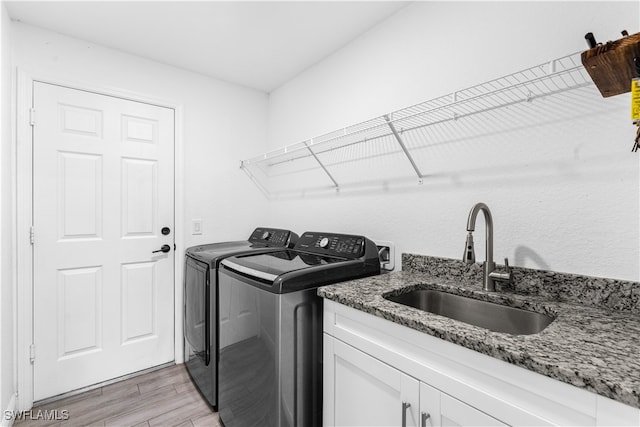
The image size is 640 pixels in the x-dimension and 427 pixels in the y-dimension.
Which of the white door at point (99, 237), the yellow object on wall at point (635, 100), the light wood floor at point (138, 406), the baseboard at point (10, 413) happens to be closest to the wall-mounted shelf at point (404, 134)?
the yellow object on wall at point (635, 100)

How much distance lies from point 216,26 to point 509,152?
72.3 inches

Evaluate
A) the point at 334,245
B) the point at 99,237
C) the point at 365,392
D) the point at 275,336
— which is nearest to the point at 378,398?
the point at 365,392

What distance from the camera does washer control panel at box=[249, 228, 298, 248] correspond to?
2312 millimetres

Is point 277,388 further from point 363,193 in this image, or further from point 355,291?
point 363,193

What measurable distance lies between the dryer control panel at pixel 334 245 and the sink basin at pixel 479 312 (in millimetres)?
394

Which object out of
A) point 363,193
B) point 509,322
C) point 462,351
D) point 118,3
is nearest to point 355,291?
point 462,351

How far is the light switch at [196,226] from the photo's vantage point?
97.5 inches

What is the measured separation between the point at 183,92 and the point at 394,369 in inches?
98.7

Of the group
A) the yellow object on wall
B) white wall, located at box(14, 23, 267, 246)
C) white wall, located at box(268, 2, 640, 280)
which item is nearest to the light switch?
white wall, located at box(14, 23, 267, 246)

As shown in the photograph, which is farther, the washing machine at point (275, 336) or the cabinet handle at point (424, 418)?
the washing machine at point (275, 336)

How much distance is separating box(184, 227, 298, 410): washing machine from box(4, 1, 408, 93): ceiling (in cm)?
137

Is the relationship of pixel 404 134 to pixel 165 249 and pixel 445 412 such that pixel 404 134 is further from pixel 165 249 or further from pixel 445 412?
pixel 165 249

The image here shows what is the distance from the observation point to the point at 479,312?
1244 millimetres

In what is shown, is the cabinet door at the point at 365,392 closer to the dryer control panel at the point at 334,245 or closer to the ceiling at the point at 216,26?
the dryer control panel at the point at 334,245
